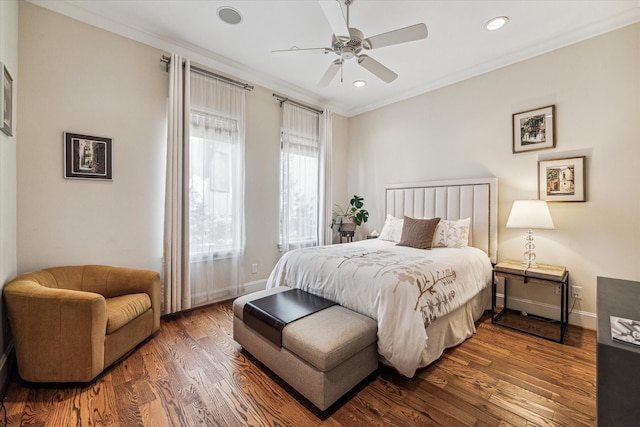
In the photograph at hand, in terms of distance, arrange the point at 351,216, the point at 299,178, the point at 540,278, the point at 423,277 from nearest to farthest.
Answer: the point at 423,277 → the point at 540,278 → the point at 299,178 → the point at 351,216

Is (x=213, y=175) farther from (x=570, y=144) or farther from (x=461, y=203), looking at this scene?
(x=570, y=144)

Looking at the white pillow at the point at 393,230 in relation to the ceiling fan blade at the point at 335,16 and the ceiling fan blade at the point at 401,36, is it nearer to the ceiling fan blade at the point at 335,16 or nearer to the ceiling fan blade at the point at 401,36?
the ceiling fan blade at the point at 401,36

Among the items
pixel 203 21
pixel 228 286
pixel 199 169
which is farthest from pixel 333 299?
pixel 203 21

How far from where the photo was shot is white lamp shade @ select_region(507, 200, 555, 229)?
101 inches

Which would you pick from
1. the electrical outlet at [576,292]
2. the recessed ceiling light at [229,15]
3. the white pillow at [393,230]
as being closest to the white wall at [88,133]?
the recessed ceiling light at [229,15]

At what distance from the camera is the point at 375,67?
243 centimetres

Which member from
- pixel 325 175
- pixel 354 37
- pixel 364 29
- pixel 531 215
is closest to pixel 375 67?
pixel 354 37

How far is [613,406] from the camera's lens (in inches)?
34.3

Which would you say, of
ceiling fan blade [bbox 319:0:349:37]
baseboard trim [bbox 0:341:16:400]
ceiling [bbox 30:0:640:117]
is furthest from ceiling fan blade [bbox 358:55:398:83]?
baseboard trim [bbox 0:341:16:400]

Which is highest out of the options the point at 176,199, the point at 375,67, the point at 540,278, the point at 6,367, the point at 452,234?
the point at 375,67

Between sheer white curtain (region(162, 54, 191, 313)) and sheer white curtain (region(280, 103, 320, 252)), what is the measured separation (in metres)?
1.40

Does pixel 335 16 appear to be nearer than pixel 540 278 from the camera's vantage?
Yes

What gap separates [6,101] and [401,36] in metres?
2.92

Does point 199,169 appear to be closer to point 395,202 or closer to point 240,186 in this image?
point 240,186
